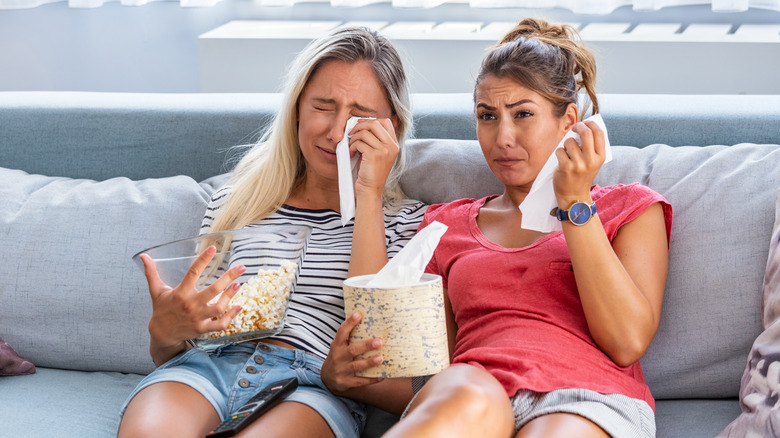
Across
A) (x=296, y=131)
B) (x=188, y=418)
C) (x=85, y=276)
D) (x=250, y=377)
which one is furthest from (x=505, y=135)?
(x=85, y=276)

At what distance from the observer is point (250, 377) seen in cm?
130

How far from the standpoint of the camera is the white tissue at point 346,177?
148 centimetres

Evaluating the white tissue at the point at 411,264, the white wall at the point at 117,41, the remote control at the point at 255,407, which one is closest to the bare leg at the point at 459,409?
the white tissue at the point at 411,264

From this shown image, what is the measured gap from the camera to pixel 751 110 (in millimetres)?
1666

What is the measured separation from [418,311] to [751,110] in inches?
41.0

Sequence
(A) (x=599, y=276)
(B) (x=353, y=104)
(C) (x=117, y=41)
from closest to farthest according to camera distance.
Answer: (A) (x=599, y=276)
(B) (x=353, y=104)
(C) (x=117, y=41)

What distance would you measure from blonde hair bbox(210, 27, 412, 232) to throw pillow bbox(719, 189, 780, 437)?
728mm

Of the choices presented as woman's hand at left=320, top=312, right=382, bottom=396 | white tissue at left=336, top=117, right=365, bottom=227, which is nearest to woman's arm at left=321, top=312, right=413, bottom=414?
woman's hand at left=320, top=312, right=382, bottom=396

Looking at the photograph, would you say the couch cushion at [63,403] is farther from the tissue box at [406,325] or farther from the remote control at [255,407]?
the tissue box at [406,325]

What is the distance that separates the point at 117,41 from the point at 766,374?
238 centimetres

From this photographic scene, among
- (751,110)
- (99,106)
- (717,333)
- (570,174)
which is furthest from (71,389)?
(751,110)

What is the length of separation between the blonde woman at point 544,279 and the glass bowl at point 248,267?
0.31 meters

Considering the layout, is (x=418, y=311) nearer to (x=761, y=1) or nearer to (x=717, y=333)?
(x=717, y=333)

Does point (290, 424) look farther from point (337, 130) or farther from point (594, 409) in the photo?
point (337, 130)
